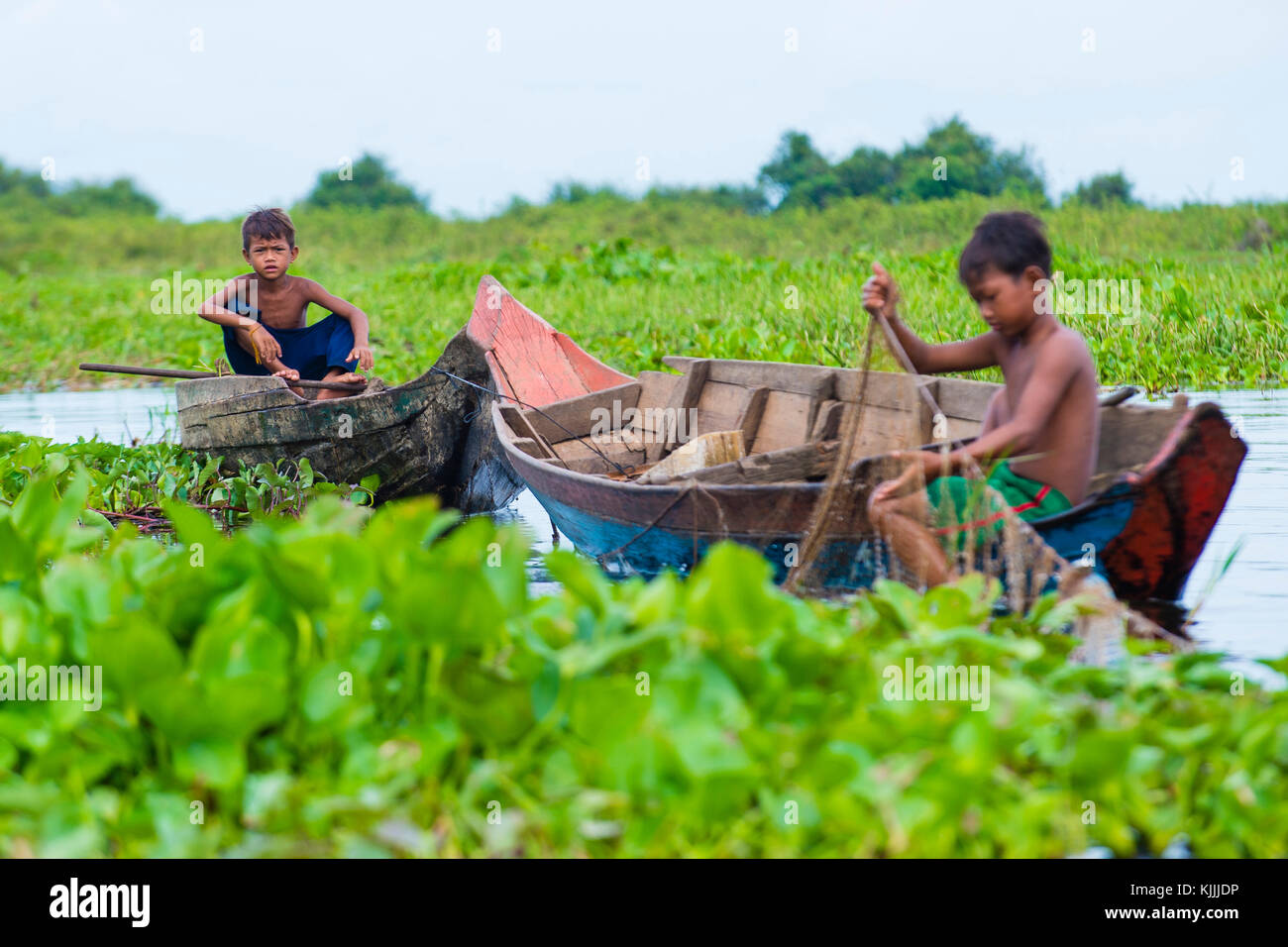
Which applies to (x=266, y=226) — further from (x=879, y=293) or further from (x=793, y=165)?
(x=793, y=165)

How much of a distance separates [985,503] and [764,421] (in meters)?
2.00

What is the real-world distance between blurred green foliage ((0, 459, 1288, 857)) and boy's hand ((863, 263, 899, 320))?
1337 mm

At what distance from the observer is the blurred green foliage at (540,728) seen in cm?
200

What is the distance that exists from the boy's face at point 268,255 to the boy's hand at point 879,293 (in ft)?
10.0

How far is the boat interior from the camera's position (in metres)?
3.70

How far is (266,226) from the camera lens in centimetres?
565

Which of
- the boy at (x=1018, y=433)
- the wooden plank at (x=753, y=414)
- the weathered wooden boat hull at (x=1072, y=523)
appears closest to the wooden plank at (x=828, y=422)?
the wooden plank at (x=753, y=414)

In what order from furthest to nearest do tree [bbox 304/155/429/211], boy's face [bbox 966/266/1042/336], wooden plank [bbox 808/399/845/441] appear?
tree [bbox 304/155/429/211] < wooden plank [bbox 808/399/845/441] < boy's face [bbox 966/266/1042/336]

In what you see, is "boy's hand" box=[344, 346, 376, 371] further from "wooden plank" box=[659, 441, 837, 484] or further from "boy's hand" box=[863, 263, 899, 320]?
"boy's hand" box=[863, 263, 899, 320]

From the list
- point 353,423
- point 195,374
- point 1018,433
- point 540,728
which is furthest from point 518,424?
point 540,728

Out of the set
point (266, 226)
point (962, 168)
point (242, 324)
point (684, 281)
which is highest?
point (962, 168)

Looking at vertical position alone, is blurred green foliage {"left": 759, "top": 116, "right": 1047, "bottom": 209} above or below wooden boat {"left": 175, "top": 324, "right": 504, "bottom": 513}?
above

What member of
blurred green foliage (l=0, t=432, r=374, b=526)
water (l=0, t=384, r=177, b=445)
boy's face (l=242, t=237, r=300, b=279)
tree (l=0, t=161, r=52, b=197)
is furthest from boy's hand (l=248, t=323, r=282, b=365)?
tree (l=0, t=161, r=52, b=197)
